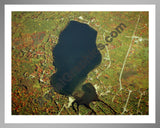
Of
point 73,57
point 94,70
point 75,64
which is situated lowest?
point 94,70

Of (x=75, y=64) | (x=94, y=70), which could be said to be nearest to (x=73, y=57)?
(x=75, y=64)

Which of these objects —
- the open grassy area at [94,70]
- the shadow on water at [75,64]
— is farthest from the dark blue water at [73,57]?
the open grassy area at [94,70]

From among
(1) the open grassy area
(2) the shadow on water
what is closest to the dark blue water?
(2) the shadow on water

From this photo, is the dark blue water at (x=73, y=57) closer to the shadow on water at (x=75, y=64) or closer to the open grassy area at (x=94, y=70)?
the shadow on water at (x=75, y=64)

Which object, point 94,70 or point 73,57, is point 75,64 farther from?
point 94,70

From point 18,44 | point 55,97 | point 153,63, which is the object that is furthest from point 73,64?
point 153,63

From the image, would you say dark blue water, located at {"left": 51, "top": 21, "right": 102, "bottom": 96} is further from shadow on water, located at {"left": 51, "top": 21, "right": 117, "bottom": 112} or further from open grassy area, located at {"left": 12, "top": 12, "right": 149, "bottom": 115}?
open grassy area, located at {"left": 12, "top": 12, "right": 149, "bottom": 115}

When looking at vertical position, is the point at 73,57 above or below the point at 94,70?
above
